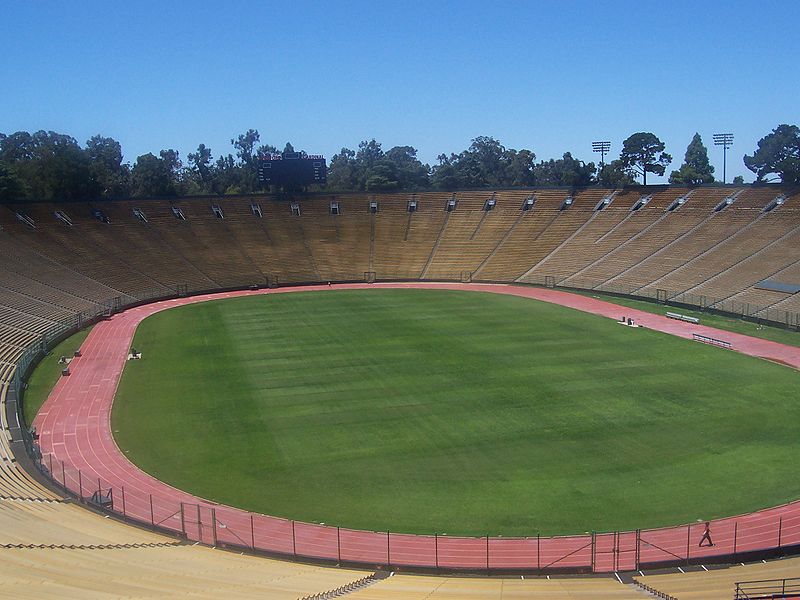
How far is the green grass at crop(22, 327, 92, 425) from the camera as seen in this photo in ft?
118

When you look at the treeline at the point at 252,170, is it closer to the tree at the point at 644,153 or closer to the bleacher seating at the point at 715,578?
the tree at the point at 644,153

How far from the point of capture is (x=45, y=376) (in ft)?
138

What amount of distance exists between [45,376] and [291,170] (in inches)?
2231

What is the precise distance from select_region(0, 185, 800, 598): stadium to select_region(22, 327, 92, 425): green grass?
0.38 m

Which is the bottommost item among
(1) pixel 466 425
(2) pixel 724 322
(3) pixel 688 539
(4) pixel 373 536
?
(4) pixel 373 536

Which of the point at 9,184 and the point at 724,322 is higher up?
the point at 9,184

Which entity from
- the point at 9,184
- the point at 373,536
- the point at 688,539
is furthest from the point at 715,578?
the point at 9,184

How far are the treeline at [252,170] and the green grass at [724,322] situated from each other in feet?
108

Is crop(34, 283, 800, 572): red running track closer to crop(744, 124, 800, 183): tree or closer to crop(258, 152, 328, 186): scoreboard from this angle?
crop(258, 152, 328, 186): scoreboard

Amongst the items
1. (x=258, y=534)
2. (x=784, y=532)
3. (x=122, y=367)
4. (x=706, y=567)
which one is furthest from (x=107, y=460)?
(x=784, y=532)

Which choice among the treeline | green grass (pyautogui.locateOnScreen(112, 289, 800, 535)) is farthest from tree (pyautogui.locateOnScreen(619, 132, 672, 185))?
green grass (pyautogui.locateOnScreen(112, 289, 800, 535))

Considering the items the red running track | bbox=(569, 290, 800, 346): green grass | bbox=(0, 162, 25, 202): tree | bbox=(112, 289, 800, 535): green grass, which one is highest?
bbox=(0, 162, 25, 202): tree

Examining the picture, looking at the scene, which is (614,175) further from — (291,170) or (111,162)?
(111,162)

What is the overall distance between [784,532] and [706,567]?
14.5 ft
